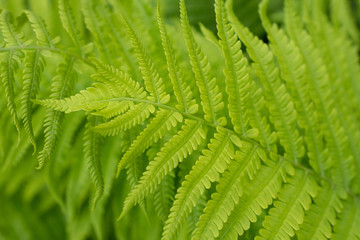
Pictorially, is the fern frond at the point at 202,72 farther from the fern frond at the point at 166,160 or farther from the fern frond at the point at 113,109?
the fern frond at the point at 113,109

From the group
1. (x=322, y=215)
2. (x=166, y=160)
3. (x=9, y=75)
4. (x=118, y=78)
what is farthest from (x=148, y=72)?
(x=322, y=215)

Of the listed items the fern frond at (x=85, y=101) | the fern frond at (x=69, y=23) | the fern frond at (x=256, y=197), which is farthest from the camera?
the fern frond at (x=69, y=23)

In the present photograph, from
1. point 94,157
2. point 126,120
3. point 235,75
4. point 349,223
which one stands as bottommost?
point 94,157

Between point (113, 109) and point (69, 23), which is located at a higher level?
point (69, 23)

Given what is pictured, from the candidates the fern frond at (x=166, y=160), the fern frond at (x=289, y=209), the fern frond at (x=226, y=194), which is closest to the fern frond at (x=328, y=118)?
the fern frond at (x=289, y=209)

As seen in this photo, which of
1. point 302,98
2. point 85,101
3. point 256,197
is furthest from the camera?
point 302,98

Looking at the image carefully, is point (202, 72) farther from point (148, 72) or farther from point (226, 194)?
point (226, 194)
